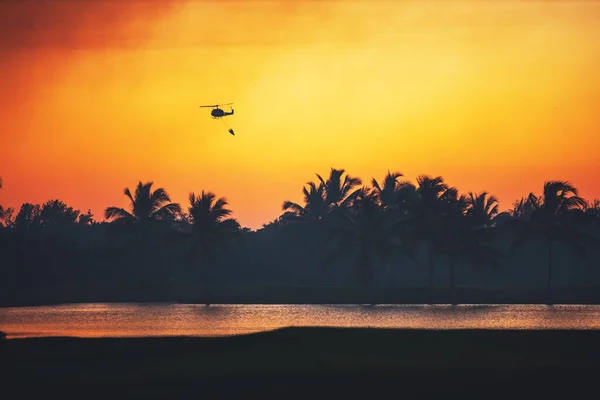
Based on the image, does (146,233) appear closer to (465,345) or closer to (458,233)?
(458,233)

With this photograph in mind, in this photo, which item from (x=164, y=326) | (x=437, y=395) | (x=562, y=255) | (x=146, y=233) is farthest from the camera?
(x=562, y=255)

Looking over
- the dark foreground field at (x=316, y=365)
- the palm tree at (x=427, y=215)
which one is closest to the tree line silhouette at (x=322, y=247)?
the palm tree at (x=427, y=215)

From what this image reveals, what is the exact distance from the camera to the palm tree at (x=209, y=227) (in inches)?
3538

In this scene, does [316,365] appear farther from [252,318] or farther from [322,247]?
[322,247]

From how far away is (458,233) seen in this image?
8531cm

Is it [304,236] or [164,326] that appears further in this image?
[304,236]

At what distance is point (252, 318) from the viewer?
2576 inches

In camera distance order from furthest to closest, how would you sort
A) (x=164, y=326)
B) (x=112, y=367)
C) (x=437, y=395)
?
(x=164, y=326), (x=112, y=367), (x=437, y=395)

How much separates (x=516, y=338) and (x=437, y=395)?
13187 mm

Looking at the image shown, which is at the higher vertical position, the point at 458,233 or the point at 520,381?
the point at 458,233

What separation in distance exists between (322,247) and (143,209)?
1808cm

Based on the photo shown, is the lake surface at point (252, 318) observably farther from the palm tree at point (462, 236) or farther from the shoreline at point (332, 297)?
the palm tree at point (462, 236)

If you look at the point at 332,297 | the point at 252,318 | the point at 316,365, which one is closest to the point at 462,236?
the point at 332,297

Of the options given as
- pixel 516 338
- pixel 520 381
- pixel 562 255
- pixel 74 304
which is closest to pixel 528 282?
pixel 562 255
